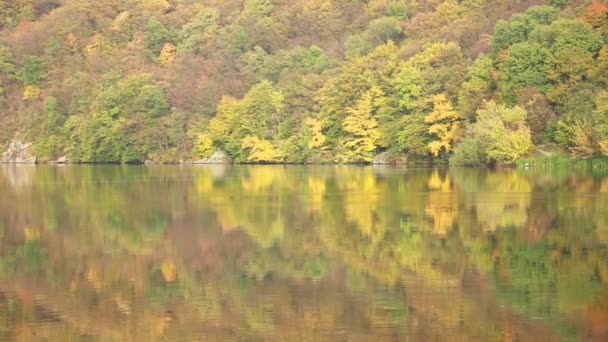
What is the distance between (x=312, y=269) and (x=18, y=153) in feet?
321

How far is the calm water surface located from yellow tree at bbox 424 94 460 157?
33905mm

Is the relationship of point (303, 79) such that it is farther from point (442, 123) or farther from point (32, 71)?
point (32, 71)

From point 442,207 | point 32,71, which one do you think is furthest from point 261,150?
point 442,207

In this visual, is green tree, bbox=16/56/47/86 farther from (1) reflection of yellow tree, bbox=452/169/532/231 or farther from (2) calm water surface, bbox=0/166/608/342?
(2) calm water surface, bbox=0/166/608/342

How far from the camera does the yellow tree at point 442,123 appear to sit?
6512cm

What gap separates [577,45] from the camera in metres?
55.6

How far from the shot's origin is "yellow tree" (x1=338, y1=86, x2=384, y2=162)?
73625 mm

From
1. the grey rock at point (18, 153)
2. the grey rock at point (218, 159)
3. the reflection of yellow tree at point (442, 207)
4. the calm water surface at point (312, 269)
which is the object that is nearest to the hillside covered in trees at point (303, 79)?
the grey rock at point (218, 159)

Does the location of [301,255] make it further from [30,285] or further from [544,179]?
[544,179]

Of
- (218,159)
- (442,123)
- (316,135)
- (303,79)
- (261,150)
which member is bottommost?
(218,159)

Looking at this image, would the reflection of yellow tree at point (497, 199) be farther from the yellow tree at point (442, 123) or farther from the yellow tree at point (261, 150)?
the yellow tree at point (261, 150)

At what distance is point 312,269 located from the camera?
16469 millimetres

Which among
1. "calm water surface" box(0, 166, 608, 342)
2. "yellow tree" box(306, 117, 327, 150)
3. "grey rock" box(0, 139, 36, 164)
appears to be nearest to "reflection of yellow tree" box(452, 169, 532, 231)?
"calm water surface" box(0, 166, 608, 342)

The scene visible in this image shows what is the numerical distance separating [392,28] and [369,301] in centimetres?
8464
